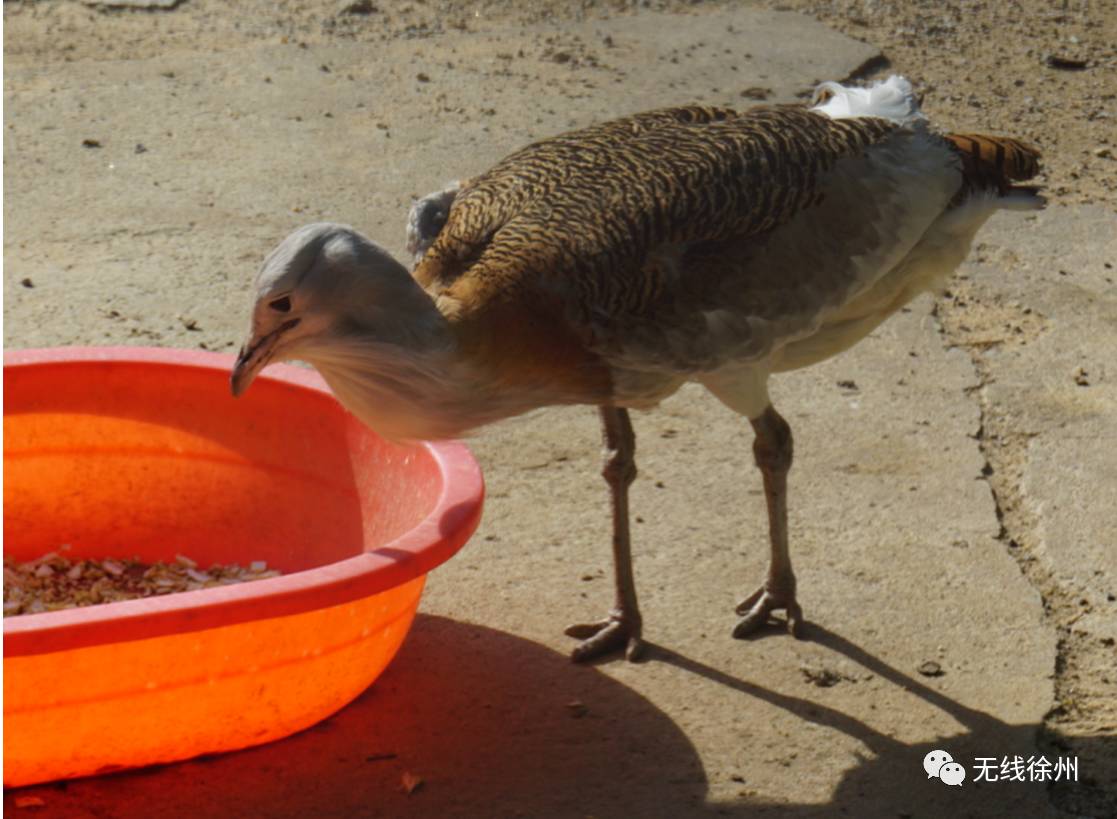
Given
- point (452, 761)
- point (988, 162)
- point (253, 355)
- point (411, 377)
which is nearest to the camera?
point (253, 355)

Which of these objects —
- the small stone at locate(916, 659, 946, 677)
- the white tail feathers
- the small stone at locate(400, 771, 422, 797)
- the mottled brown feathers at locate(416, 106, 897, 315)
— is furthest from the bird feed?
the white tail feathers

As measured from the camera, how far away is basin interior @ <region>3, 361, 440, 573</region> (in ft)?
12.5

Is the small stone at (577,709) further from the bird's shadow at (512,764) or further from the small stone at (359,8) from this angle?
the small stone at (359,8)

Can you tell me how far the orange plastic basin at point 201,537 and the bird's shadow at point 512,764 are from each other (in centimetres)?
7

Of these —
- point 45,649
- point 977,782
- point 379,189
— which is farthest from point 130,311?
point 977,782

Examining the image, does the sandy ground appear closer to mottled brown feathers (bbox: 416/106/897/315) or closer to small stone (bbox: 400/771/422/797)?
small stone (bbox: 400/771/422/797)

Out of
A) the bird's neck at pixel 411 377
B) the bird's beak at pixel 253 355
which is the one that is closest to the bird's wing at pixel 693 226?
the bird's neck at pixel 411 377

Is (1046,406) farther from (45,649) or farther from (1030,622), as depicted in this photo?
(45,649)

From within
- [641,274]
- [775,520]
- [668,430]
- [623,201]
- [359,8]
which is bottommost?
[668,430]

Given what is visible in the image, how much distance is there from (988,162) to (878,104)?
0.29m

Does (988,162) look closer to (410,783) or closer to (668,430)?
(668,430)

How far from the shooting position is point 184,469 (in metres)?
3.96

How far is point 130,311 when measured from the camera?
5.04m

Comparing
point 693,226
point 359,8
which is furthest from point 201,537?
point 359,8
